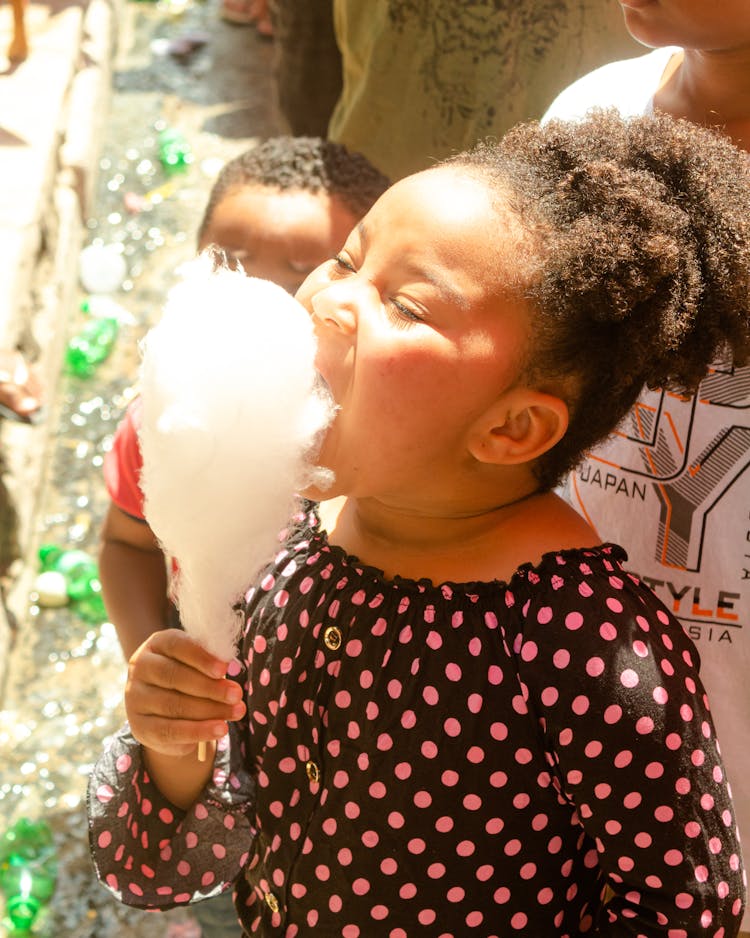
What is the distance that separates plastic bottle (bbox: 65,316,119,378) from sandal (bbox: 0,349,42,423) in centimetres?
117

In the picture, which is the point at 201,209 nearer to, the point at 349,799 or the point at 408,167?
the point at 408,167

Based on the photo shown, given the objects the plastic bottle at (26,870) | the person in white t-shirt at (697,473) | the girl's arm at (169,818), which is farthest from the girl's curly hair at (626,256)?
the plastic bottle at (26,870)

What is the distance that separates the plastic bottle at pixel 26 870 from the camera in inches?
103

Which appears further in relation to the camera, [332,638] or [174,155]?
[174,155]

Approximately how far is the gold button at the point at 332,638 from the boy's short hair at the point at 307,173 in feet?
3.70

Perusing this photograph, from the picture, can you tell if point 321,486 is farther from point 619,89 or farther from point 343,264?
point 619,89

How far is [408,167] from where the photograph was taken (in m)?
3.00

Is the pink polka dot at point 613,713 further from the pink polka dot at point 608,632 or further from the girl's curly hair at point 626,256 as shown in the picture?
the girl's curly hair at point 626,256

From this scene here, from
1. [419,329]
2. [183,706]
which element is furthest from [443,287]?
[183,706]

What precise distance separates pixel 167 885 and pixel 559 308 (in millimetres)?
956

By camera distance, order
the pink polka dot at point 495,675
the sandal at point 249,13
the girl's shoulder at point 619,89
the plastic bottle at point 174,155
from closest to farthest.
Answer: the pink polka dot at point 495,675, the girl's shoulder at point 619,89, the plastic bottle at point 174,155, the sandal at point 249,13

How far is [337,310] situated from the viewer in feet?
4.11

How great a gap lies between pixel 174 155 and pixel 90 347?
144 cm

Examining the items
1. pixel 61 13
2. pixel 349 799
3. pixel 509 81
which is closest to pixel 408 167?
pixel 509 81
